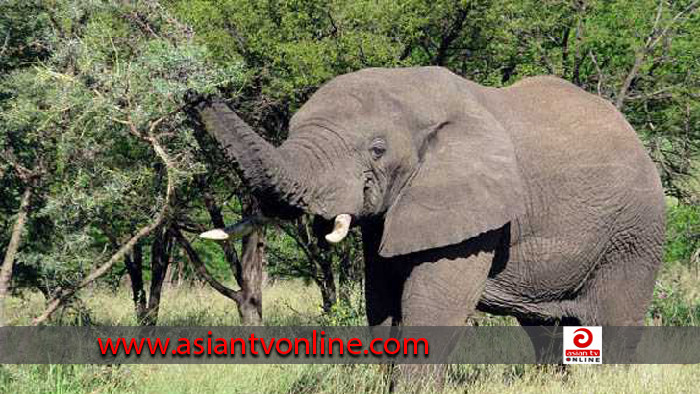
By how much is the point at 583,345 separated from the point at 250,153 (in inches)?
145

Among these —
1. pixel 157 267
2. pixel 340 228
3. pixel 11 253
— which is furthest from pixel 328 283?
pixel 340 228

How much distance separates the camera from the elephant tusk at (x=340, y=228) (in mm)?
7186

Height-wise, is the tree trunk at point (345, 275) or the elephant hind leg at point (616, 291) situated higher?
the elephant hind leg at point (616, 291)

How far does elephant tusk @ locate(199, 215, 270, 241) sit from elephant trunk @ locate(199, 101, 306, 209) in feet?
1.15

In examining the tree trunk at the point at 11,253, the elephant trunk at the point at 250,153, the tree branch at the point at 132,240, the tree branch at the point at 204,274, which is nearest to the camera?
the elephant trunk at the point at 250,153

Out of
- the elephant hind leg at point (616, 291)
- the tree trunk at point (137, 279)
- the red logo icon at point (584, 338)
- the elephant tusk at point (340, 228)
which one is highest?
the elephant tusk at point (340, 228)

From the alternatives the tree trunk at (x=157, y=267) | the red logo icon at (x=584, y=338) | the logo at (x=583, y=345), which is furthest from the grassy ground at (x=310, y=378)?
the tree trunk at (x=157, y=267)

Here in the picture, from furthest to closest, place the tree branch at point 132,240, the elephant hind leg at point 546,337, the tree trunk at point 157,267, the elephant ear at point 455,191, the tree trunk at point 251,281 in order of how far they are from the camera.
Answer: the tree trunk at point 157,267, the tree trunk at point 251,281, the elephant hind leg at point 546,337, the tree branch at point 132,240, the elephant ear at point 455,191

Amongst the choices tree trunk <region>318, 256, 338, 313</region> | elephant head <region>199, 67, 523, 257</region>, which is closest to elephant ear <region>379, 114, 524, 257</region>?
elephant head <region>199, 67, 523, 257</region>

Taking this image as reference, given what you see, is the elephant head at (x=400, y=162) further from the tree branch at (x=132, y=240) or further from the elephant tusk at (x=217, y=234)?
the tree branch at (x=132, y=240)

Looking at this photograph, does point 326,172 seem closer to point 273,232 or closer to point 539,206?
point 539,206

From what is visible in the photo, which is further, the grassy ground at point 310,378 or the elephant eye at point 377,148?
the grassy ground at point 310,378

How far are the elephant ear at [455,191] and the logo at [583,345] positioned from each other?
1570 millimetres

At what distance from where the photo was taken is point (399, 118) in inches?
303
